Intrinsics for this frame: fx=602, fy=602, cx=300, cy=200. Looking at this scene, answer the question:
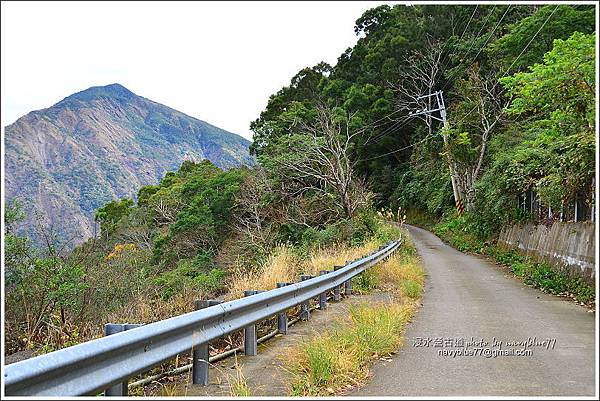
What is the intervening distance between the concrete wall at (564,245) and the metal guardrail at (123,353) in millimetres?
9378

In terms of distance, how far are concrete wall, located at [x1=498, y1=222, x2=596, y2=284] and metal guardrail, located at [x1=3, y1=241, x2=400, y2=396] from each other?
9.38 meters

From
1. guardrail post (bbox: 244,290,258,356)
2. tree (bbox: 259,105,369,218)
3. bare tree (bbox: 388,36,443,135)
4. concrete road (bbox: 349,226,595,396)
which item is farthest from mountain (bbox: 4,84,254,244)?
guardrail post (bbox: 244,290,258,356)

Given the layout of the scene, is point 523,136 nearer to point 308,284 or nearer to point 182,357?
point 308,284

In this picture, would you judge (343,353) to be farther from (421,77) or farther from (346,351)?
(421,77)

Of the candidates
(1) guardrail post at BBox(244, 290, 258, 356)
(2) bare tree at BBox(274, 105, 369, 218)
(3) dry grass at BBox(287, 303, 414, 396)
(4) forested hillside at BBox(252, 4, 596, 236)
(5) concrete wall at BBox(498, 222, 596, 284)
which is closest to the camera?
(3) dry grass at BBox(287, 303, 414, 396)

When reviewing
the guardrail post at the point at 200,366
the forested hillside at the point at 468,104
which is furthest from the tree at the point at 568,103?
the guardrail post at the point at 200,366

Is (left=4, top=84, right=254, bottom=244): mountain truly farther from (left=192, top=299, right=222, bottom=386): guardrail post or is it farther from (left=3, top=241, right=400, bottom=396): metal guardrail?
(left=192, top=299, right=222, bottom=386): guardrail post

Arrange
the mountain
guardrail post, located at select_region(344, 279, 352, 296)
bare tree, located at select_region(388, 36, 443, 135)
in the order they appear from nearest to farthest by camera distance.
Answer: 1. guardrail post, located at select_region(344, 279, 352, 296)
2. bare tree, located at select_region(388, 36, 443, 135)
3. the mountain

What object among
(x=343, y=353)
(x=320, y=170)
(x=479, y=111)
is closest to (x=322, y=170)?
(x=320, y=170)

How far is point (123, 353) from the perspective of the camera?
393cm

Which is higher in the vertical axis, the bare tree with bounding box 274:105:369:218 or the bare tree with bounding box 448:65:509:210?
the bare tree with bounding box 448:65:509:210

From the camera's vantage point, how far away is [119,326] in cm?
427

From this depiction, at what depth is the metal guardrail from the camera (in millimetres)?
3150

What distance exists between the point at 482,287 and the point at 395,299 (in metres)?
4.27
